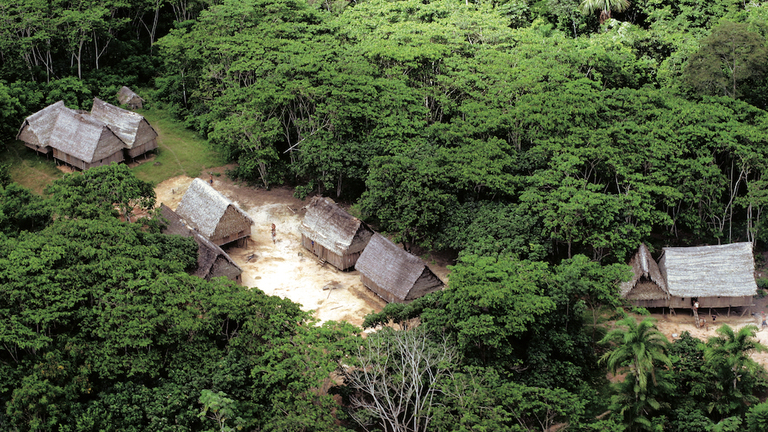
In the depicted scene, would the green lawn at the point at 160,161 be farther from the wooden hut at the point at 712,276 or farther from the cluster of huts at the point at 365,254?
the wooden hut at the point at 712,276

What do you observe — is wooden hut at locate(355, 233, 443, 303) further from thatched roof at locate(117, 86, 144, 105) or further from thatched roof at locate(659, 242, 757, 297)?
thatched roof at locate(117, 86, 144, 105)

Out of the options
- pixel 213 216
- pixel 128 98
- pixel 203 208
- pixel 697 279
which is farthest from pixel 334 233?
pixel 128 98

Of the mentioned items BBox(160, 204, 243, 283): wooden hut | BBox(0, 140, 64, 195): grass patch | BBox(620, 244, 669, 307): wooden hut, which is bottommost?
BBox(0, 140, 64, 195): grass patch

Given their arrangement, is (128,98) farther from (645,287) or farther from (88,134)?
(645,287)

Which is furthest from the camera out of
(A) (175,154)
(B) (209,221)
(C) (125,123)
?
(A) (175,154)

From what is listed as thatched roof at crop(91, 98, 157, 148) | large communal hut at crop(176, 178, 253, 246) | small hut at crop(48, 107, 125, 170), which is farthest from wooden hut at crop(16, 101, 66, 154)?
large communal hut at crop(176, 178, 253, 246)

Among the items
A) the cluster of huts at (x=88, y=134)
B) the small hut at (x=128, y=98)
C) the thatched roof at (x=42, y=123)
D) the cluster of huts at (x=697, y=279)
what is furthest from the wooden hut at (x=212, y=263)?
the small hut at (x=128, y=98)
